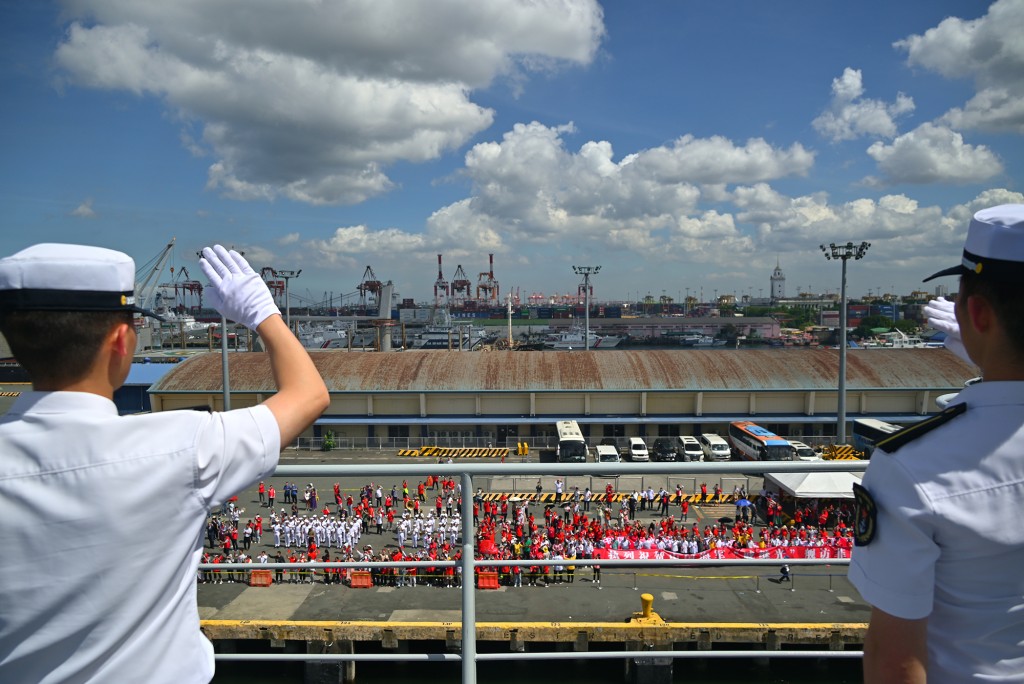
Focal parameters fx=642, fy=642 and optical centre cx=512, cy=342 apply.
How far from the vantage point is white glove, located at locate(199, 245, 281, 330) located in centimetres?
152

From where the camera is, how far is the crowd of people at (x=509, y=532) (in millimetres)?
11938

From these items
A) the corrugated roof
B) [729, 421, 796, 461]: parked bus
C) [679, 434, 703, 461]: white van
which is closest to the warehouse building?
the corrugated roof

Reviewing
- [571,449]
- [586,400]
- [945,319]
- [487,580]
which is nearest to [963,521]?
[945,319]

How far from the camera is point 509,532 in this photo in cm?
1287

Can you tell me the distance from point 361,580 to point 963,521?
11983 millimetres

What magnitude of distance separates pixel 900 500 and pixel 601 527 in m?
13.3

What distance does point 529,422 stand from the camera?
925 inches

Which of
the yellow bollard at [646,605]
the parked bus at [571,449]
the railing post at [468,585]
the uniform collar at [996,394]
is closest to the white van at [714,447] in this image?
the parked bus at [571,449]

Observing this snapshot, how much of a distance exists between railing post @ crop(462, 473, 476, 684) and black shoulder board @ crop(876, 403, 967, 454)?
105cm

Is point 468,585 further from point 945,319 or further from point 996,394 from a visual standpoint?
point 945,319

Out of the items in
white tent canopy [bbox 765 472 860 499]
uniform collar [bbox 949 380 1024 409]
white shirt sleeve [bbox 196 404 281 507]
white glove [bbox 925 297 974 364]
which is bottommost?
→ white tent canopy [bbox 765 472 860 499]

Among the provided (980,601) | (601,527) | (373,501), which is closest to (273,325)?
(980,601)

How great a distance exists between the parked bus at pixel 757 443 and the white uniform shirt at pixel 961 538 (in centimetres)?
1837

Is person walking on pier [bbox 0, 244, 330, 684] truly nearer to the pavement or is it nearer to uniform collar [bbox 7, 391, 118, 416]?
uniform collar [bbox 7, 391, 118, 416]
